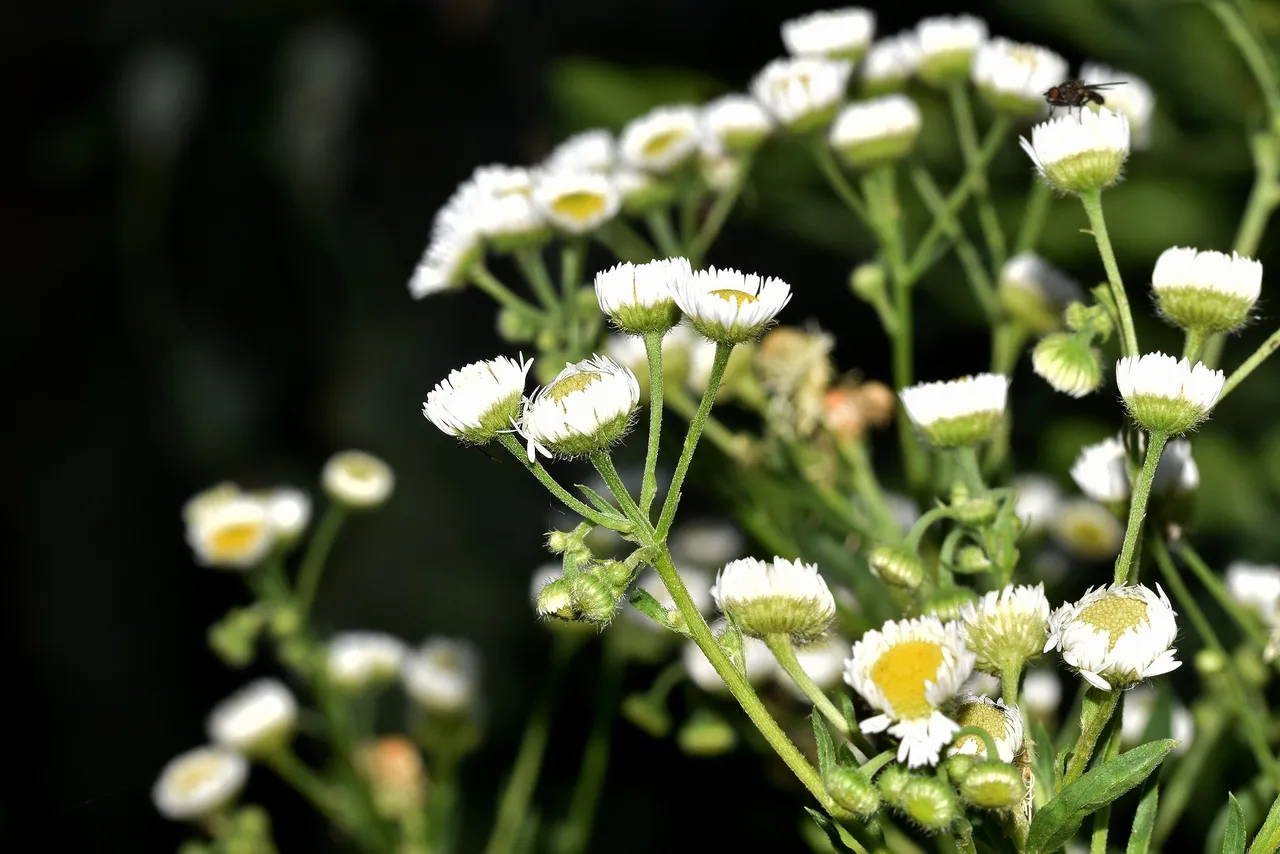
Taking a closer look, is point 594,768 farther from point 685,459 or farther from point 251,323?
point 251,323

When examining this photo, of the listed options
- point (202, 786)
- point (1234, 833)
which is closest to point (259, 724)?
point (202, 786)

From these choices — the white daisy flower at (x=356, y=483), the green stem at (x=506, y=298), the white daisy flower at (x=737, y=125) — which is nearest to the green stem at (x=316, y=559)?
the white daisy flower at (x=356, y=483)

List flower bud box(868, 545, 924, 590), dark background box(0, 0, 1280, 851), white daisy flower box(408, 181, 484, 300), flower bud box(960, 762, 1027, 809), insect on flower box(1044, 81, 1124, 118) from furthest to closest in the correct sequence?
dark background box(0, 0, 1280, 851) → white daisy flower box(408, 181, 484, 300) → insect on flower box(1044, 81, 1124, 118) → flower bud box(868, 545, 924, 590) → flower bud box(960, 762, 1027, 809)

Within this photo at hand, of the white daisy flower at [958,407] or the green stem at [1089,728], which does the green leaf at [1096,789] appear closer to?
the green stem at [1089,728]

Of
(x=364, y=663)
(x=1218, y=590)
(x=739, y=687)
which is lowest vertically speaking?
(x=364, y=663)

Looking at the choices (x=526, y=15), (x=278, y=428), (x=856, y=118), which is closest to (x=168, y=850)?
(x=278, y=428)

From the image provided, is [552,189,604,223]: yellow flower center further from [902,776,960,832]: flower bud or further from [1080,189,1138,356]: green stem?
[902,776,960,832]: flower bud

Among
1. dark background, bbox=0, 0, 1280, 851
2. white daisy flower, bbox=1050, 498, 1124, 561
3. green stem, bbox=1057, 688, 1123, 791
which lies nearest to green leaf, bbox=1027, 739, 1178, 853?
green stem, bbox=1057, 688, 1123, 791
